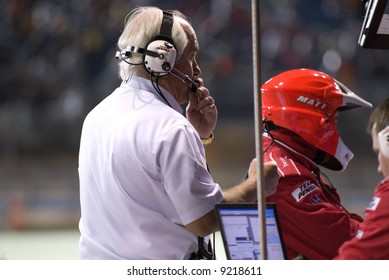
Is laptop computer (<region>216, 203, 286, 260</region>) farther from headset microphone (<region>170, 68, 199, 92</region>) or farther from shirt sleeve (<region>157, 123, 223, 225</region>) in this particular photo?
headset microphone (<region>170, 68, 199, 92</region>)

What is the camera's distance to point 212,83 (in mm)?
11695

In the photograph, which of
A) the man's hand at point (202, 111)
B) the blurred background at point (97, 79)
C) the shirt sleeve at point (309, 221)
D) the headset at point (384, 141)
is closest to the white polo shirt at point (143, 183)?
the man's hand at point (202, 111)

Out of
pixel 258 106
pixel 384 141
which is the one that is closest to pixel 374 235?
pixel 384 141

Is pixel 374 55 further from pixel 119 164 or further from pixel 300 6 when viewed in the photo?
pixel 119 164

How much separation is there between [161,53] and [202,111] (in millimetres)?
428

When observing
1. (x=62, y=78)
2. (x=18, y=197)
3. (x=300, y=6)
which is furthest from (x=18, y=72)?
(x=300, y=6)

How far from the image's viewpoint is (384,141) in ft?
7.88

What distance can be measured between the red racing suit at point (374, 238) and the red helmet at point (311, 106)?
0.83 meters

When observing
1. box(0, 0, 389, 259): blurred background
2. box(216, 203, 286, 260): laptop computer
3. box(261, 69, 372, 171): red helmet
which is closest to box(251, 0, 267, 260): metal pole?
box(216, 203, 286, 260): laptop computer

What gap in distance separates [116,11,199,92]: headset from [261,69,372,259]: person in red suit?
486mm

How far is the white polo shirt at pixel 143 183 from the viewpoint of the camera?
248 cm

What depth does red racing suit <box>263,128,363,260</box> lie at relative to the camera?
2793mm

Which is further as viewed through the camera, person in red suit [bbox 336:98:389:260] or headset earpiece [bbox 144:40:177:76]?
headset earpiece [bbox 144:40:177:76]

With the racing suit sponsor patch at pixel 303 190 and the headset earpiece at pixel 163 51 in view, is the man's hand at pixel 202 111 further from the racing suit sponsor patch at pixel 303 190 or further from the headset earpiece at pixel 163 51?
the racing suit sponsor patch at pixel 303 190
